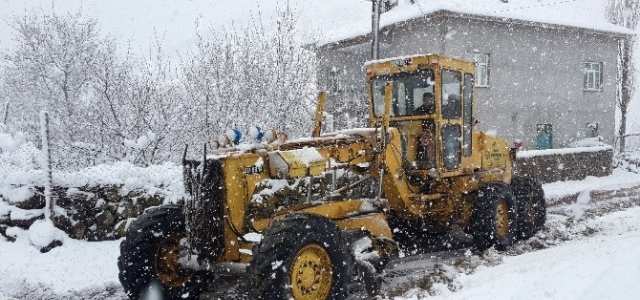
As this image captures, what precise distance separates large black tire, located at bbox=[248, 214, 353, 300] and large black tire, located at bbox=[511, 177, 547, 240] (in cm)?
459

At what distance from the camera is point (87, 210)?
318 inches

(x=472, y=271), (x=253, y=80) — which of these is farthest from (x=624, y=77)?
(x=472, y=271)

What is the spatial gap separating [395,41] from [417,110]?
14.0 m

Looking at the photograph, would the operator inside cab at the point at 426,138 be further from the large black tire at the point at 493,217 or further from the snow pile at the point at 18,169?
the snow pile at the point at 18,169

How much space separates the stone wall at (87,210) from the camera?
7.71 meters

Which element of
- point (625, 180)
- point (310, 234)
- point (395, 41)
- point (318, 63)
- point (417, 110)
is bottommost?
point (625, 180)

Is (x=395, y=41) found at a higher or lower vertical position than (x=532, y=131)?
higher

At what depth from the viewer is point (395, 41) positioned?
21.5 metres

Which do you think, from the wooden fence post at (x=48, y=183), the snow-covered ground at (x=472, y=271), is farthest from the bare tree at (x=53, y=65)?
the snow-covered ground at (x=472, y=271)

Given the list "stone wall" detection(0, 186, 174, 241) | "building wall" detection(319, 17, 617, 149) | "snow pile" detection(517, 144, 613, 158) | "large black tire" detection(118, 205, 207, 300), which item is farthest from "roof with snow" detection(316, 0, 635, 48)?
"large black tire" detection(118, 205, 207, 300)

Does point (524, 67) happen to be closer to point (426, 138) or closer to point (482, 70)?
point (482, 70)

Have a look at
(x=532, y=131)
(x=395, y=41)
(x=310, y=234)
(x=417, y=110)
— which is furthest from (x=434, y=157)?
(x=532, y=131)

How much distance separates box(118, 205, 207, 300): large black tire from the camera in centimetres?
577

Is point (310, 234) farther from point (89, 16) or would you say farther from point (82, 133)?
point (89, 16)
